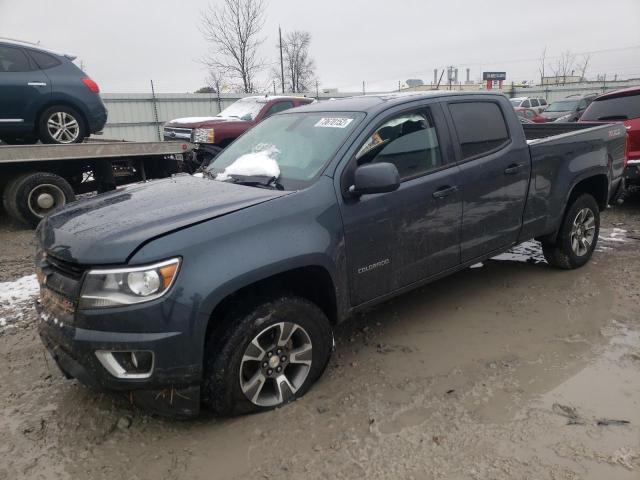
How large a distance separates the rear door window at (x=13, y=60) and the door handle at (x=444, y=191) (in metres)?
6.53

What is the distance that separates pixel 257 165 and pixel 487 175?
1799mm

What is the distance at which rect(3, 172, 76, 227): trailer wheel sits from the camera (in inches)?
260

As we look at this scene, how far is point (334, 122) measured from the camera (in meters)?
3.31

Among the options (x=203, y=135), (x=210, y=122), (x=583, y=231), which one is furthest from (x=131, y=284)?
(x=210, y=122)

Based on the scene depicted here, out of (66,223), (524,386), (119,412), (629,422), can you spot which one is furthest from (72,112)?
(629,422)

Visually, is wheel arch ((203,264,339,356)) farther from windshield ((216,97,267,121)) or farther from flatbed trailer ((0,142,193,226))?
windshield ((216,97,267,121))

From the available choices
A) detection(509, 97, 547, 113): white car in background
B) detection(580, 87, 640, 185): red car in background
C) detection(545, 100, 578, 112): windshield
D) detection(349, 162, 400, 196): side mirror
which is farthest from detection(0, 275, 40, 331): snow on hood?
detection(509, 97, 547, 113): white car in background

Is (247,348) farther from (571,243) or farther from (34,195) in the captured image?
(34,195)

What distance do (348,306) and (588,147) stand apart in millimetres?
3211

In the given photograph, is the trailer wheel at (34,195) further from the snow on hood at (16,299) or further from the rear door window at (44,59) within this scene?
the snow on hood at (16,299)

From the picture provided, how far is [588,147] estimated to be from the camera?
464cm

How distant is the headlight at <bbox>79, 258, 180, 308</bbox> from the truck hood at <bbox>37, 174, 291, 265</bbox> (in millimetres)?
69

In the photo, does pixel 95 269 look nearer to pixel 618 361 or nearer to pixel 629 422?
pixel 629 422

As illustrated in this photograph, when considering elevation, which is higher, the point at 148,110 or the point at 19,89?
the point at 148,110
